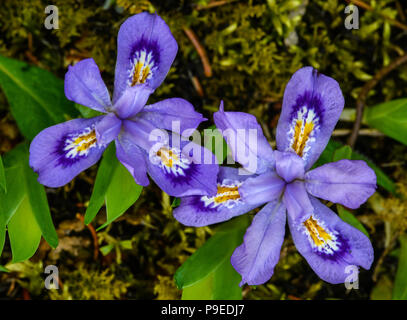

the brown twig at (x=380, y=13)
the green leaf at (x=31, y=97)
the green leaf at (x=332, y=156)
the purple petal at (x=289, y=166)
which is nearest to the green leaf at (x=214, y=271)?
the purple petal at (x=289, y=166)

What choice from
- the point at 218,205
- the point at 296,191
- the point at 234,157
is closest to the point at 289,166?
the point at 296,191

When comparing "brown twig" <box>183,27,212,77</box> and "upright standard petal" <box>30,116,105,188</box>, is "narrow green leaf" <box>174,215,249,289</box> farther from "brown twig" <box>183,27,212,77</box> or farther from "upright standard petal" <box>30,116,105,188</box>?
"brown twig" <box>183,27,212,77</box>

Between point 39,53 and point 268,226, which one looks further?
point 39,53

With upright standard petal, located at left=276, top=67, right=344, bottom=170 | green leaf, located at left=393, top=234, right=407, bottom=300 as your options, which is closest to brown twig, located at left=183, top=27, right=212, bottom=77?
upright standard petal, located at left=276, top=67, right=344, bottom=170

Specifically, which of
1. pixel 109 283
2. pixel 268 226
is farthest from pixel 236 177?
pixel 109 283

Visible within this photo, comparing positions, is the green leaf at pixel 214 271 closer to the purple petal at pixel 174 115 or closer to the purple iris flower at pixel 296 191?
the purple iris flower at pixel 296 191
